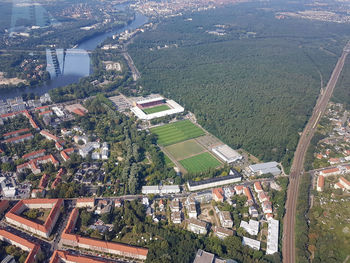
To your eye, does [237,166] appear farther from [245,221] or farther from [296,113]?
[296,113]

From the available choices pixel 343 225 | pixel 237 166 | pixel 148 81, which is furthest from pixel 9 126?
pixel 343 225

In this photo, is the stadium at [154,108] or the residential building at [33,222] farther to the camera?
the stadium at [154,108]

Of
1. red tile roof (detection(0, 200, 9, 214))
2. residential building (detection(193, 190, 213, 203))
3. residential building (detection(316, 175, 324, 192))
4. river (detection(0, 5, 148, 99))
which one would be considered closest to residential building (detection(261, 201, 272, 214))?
residential building (detection(193, 190, 213, 203))

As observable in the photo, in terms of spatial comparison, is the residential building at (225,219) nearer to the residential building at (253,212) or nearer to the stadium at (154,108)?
the residential building at (253,212)

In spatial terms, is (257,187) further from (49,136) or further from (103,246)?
(49,136)

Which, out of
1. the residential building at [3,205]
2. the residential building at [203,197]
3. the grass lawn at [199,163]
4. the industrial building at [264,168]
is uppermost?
the industrial building at [264,168]

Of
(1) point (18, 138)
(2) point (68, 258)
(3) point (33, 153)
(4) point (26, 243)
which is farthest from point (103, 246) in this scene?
(1) point (18, 138)

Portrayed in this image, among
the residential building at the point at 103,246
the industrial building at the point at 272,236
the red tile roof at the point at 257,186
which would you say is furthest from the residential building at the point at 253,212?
the residential building at the point at 103,246
